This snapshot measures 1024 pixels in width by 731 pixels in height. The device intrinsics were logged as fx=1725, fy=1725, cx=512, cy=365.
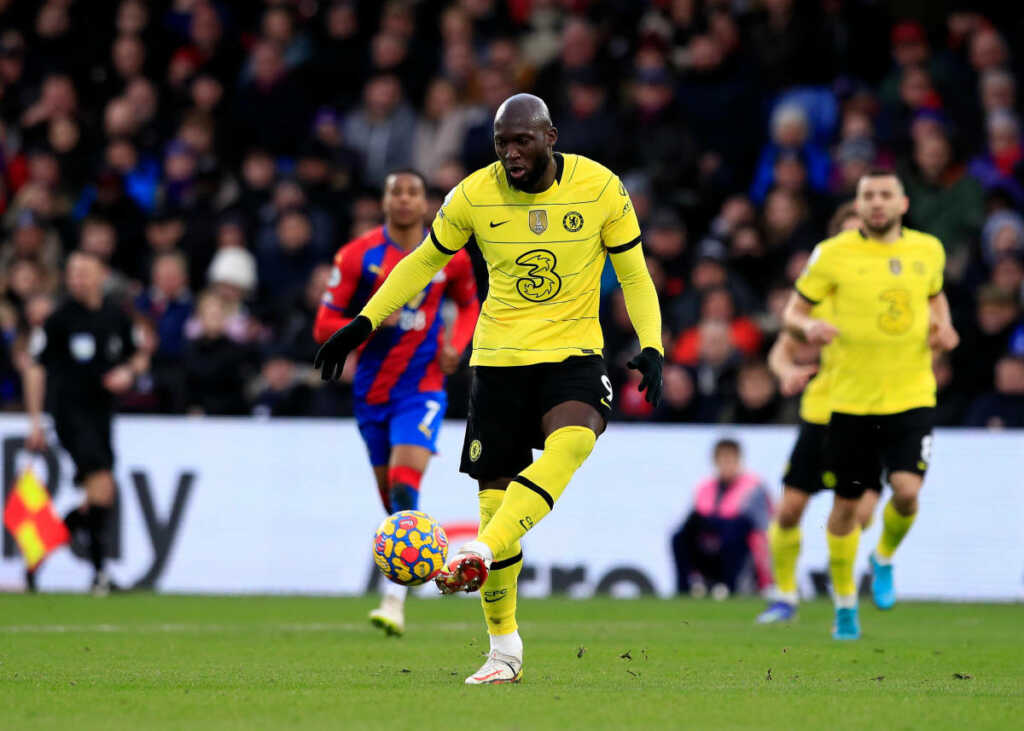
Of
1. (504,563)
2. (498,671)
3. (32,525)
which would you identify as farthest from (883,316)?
(32,525)

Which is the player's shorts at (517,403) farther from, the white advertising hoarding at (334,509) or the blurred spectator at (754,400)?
the blurred spectator at (754,400)

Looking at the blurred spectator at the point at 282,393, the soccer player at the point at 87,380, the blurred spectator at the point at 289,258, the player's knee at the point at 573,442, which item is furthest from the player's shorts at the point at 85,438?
the player's knee at the point at 573,442

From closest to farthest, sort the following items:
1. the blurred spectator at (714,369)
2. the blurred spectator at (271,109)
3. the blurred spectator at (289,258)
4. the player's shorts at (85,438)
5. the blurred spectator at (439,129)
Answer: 1. the player's shorts at (85,438)
2. the blurred spectator at (714,369)
3. the blurred spectator at (289,258)
4. the blurred spectator at (439,129)
5. the blurred spectator at (271,109)

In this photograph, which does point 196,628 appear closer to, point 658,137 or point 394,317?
point 394,317

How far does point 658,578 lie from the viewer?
15039 mm

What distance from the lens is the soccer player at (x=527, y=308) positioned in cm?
738

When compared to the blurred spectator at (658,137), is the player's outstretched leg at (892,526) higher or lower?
lower

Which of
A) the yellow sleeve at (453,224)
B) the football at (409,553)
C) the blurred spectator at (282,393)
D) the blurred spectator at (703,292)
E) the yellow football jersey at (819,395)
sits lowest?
the blurred spectator at (282,393)

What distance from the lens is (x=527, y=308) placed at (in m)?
7.55

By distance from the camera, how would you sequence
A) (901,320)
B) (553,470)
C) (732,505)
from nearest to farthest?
(553,470)
(901,320)
(732,505)

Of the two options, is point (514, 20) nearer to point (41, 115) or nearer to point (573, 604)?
point (41, 115)

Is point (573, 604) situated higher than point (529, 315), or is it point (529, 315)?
point (529, 315)

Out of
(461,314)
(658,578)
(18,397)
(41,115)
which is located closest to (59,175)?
(41,115)

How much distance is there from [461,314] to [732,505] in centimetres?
477
